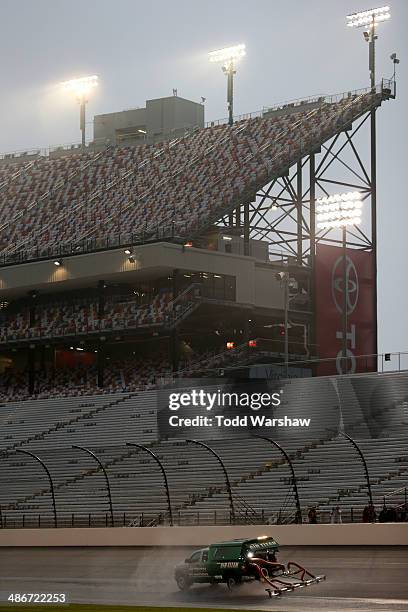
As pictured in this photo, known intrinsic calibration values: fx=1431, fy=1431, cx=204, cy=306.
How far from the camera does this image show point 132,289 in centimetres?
7238

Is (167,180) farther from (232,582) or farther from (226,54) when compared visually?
(232,582)

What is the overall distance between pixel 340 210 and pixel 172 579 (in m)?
26.6

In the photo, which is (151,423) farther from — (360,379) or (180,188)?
(180,188)

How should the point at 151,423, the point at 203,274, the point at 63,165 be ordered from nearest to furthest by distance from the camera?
the point at 151,423 → the point at 203,274 → the point at 63,165

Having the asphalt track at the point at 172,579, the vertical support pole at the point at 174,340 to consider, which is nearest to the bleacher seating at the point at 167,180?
the vertical support pole at the point at 174,340

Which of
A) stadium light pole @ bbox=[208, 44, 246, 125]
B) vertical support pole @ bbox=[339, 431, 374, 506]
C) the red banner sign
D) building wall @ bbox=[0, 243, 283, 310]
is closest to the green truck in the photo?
vertical support pole @ bbox=[339, 431, 374, 506]

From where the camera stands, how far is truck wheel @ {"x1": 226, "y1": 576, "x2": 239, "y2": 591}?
30.7 metres

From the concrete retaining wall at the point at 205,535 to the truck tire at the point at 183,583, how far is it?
28.7ft

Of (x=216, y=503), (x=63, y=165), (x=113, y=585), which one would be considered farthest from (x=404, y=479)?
(x=63, y=165)

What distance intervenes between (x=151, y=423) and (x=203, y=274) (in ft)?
50.6

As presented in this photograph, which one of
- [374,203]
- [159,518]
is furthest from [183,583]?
[374,203]

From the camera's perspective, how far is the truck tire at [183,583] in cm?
3144

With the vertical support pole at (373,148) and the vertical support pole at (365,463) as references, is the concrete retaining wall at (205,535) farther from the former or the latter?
the vertical support pole at (373,148)

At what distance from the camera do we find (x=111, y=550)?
141 feet
